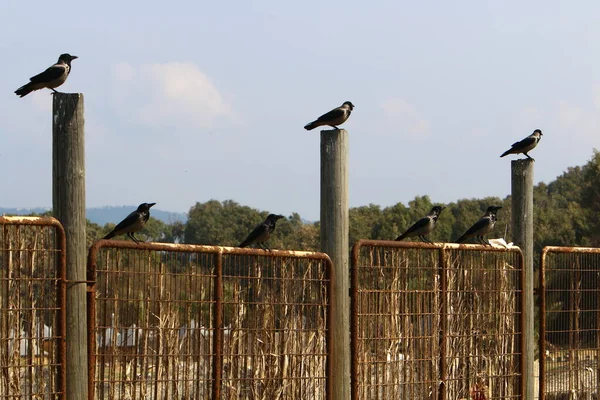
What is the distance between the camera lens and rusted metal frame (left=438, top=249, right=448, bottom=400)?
29.3 feet

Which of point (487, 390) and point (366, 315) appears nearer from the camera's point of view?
point (366, 315)

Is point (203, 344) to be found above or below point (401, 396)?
above

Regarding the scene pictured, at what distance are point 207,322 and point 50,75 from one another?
235cm

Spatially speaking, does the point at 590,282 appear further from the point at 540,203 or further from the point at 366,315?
the point at 540,203

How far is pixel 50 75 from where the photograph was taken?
324 inches

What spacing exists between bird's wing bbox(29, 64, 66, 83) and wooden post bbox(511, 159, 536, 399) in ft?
13.9

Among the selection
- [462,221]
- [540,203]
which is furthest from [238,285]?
[540,203]

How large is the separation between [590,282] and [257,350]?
4056mm

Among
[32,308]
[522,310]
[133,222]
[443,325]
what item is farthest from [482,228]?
[32,308]

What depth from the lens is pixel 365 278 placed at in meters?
8.33

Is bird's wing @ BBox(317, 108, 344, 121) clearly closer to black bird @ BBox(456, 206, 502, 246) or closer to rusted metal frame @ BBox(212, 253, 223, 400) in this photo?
black bird @ BBox(456, 206, 502, 246)

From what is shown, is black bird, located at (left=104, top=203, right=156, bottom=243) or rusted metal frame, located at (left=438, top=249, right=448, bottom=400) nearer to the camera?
black bird, located at (left=104, top=203, right=156, bottom=243)

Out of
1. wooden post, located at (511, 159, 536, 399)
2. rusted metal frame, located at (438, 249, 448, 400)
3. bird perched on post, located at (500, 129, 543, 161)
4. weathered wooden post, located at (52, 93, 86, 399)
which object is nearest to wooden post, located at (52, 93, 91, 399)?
weathered wooden post, located at (52, 93, 86, 399)

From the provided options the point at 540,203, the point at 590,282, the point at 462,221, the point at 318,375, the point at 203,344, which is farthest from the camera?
the point at 540,203
